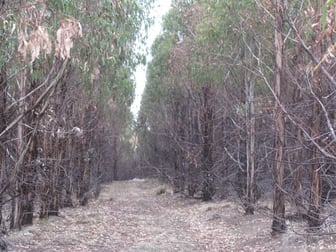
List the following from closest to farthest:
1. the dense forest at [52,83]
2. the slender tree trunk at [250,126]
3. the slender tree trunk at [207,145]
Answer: the dense forest at [52,83]
the slender tree trunk at [250,126]
the slender tree trunk at [207,145]

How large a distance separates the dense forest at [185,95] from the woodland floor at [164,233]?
1.57 ft

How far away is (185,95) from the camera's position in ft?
75.5

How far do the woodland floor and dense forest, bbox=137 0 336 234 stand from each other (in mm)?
566

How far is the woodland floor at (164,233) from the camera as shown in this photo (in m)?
10.5

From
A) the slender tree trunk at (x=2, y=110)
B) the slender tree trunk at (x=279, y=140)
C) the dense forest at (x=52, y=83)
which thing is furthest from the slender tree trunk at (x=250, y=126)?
the slender tree trunk at (x=2, y=110)

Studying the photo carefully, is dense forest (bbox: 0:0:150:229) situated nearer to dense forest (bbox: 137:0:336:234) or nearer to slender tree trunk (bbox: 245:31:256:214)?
dense forest (bbox: 137:0:336:234)

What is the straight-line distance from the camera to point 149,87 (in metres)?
29.2

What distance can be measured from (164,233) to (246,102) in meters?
4.21

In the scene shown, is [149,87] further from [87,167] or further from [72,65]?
[72,65]

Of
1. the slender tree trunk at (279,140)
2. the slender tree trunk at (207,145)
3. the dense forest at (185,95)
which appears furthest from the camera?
the slender tree trunk at (207,145)

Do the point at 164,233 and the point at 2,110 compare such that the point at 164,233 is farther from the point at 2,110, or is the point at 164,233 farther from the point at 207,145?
the point at 207,145

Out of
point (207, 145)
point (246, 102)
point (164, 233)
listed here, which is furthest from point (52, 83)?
point (207, 145)

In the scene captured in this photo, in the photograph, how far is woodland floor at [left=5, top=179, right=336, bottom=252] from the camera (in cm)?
1053

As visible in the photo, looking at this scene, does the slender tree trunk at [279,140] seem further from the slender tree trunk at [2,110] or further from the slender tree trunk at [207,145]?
the slender tree trunk at [207,145]
